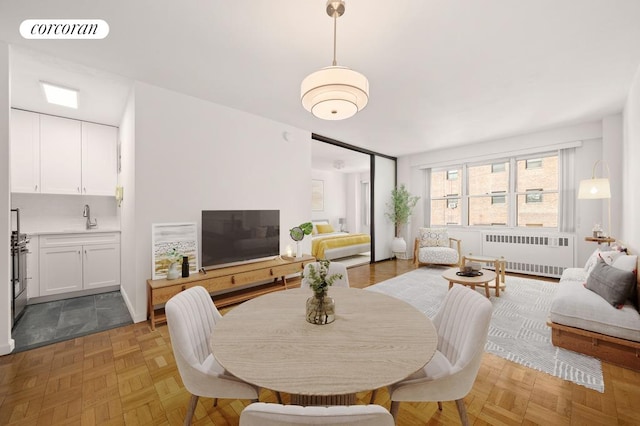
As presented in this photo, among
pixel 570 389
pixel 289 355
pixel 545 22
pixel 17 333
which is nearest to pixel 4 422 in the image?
pixel 17 333

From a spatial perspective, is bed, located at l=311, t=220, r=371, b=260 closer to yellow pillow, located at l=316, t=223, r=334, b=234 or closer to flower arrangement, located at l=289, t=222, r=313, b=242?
yellow pillow, located at l=316, t=223, r=334, b=234

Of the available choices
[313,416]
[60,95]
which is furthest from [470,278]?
[60,95]

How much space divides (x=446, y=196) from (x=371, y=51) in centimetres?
Result: 479

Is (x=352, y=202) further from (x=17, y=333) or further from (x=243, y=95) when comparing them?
(x=17, y=333)

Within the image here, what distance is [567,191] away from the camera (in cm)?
463

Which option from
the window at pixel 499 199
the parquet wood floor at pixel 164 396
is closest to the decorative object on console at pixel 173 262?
the parquet wood floor at pixel 164 396

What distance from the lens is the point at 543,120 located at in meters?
4.18

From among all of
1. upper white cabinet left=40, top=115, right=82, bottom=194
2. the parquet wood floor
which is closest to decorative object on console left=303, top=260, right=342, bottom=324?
the parquet wood floor

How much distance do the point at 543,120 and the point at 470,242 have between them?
103 inches

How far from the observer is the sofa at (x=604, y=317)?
2.07m

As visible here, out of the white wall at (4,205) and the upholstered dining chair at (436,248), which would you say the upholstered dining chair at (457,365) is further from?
the upholstered dining chair at (436,248)

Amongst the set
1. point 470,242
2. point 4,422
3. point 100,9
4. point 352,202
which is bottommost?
point 4,422

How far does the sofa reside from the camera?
2068 mm

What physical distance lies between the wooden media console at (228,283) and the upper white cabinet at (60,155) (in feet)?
7.63
